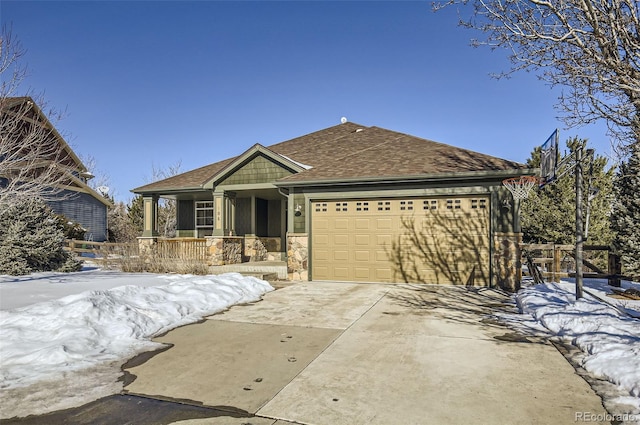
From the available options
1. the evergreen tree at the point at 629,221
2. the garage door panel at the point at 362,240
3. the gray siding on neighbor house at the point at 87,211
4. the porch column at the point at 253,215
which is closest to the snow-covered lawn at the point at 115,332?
the evergreen tree at the point at 629,221

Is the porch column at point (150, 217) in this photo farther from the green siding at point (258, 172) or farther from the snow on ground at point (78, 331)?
the snow on ground at point (78, 331)

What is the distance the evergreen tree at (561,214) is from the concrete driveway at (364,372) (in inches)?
487

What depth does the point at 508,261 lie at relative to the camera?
33.7 feet

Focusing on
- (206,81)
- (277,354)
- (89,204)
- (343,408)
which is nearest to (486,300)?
(277,354)

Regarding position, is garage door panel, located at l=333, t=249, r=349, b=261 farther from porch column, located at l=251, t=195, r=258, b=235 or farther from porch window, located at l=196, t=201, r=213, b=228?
porch window, located at l=196, t=201, r=213, b=228

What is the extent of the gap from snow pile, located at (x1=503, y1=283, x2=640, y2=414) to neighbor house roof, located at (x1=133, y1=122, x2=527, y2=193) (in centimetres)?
421

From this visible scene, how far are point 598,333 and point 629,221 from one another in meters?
7.58

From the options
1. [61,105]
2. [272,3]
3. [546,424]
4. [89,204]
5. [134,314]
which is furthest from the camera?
[89,204]

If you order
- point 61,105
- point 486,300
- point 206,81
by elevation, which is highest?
point 206,81

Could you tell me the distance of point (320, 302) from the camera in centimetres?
832

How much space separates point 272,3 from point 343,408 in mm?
13185

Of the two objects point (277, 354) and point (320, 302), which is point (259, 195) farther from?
point (277, 354)

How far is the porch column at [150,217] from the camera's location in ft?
51.6

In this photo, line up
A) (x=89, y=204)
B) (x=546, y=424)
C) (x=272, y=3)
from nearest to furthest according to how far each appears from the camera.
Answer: (x=546, y=424), (x=272, y=3), (x=89, y=204)
